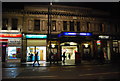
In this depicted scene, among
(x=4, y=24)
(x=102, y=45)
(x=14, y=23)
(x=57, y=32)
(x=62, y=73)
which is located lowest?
(x=62, y=73)

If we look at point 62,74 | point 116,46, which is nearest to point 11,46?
point 62,74

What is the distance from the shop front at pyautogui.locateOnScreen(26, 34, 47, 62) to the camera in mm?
24663

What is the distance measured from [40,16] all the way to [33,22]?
5.80ft

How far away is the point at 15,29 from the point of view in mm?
24406

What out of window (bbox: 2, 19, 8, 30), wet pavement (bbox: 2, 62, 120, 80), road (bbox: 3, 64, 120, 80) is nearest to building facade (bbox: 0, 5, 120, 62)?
window (bbox: 2, 19, 8, 30)

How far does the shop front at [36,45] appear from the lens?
24663mm

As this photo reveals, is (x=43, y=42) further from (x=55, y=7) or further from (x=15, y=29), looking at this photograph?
(x=55, y=7)

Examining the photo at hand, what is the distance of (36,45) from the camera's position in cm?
2508

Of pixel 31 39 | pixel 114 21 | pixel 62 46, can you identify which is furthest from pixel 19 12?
pixel 114 21

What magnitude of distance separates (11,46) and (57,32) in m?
8.88

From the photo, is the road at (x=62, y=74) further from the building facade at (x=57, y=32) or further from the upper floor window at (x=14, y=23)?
the upper floor window at (x=14, y=23)

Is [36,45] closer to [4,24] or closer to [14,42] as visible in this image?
[14,42]

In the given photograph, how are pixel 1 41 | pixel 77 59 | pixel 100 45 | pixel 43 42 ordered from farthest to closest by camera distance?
pixel 100 45 → pixel 43 42 → pixel 1 41 → pixel 77 59

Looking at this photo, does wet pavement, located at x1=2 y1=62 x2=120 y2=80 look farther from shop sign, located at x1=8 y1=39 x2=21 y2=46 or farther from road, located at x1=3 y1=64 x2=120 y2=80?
shop sign, located at x1=8 y1=39 x2=21 y2=46
